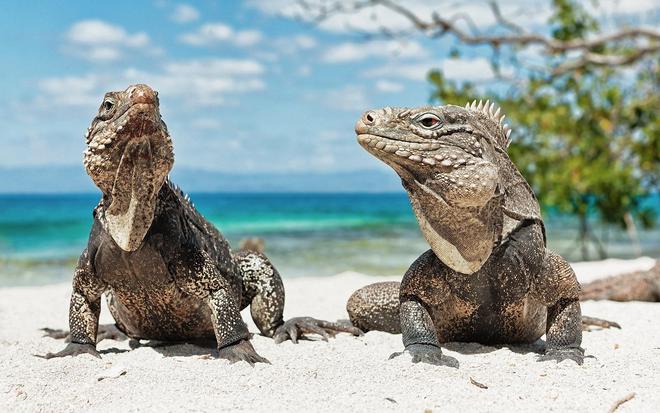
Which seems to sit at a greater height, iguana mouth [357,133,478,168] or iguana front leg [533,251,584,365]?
iguana mouth [357,133,478,168]

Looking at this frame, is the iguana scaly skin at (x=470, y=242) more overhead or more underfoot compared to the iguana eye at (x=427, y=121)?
more underfoot

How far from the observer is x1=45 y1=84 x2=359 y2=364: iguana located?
13.1ft

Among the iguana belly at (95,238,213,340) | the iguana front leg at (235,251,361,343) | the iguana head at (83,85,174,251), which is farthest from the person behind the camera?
the iguana front leg at (235,251,361,343)

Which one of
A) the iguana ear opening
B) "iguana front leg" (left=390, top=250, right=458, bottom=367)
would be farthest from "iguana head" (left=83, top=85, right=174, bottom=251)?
"iguana front leg" (left=390, top=250, right=458, bottom=367)

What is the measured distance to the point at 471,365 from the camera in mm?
4266

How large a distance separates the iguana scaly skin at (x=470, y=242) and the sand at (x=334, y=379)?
0.20 m

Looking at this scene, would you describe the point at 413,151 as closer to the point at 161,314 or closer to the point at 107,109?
the point at 107,109

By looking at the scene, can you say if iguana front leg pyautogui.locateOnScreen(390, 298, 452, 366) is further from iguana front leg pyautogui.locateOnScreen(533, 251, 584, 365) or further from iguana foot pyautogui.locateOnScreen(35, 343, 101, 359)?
iguana foot pyautogui.locateOnScreen(35, 343, 101, 359)

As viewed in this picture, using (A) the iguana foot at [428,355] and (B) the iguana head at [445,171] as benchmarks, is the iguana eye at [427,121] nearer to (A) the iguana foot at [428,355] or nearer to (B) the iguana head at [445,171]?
(B) the iguana head at [445,171]

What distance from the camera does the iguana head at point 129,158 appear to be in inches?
152

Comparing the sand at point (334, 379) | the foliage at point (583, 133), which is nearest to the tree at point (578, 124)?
the foliage at point (583, 133)

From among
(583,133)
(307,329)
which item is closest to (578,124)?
(583,133)

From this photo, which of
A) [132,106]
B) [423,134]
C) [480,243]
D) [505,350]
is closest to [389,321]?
[505,350]

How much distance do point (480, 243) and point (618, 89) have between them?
40.1 ft
